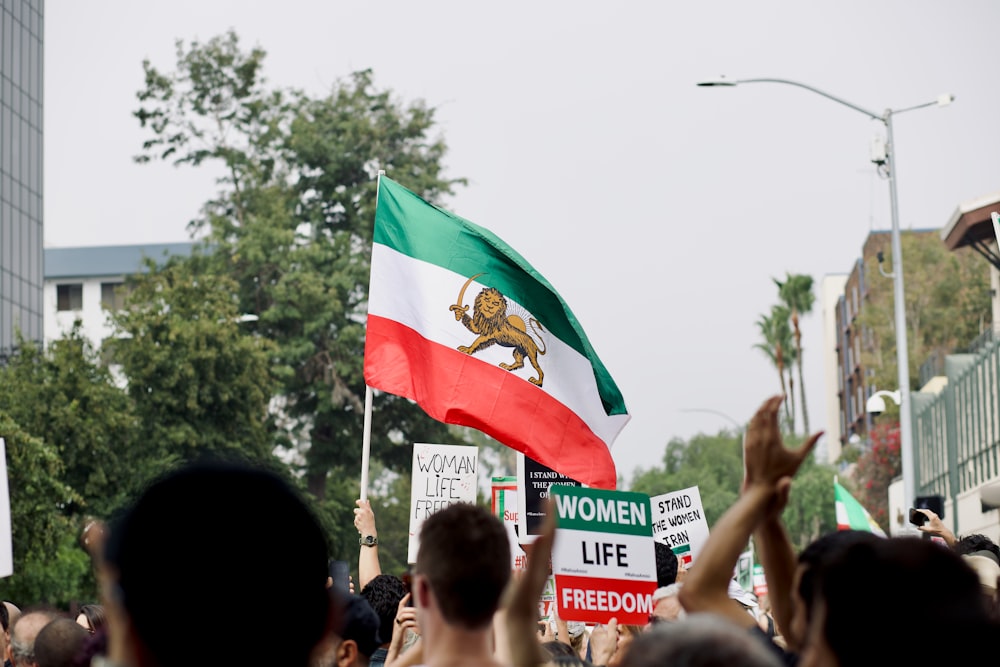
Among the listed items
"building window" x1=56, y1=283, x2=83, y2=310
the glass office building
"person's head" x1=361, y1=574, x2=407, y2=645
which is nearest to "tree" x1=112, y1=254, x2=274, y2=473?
the glass office building

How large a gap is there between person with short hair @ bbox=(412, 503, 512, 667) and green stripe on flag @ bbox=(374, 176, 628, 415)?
7.32 metres

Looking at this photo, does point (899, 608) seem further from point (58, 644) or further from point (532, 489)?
point (532, 489)

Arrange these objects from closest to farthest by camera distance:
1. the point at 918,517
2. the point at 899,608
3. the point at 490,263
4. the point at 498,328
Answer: the point at 899,608
the point at 918,517
the point at 498,328
the point at 490,263

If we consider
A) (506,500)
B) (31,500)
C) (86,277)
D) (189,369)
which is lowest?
(506,500)

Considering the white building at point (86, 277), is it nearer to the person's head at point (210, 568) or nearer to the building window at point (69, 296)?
the building window at point (69, 296)

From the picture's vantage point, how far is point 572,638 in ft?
30.3

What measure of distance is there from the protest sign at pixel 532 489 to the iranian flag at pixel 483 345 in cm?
30

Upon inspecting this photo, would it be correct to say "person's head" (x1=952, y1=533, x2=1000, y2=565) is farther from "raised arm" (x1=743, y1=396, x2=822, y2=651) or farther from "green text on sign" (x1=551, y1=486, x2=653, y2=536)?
"raised arm" (x1=743, y1=396, x2=822, y2=651)

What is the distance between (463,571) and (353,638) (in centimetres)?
165

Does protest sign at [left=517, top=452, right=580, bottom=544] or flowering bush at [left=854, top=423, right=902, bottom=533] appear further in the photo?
flowering bush at [left=854, top=423, right=902, bottom=533]

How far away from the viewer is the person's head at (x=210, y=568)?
2178 mm

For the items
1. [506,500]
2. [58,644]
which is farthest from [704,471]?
[58,644]

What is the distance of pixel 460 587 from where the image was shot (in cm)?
366

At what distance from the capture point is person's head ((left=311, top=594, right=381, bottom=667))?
16.0ft
